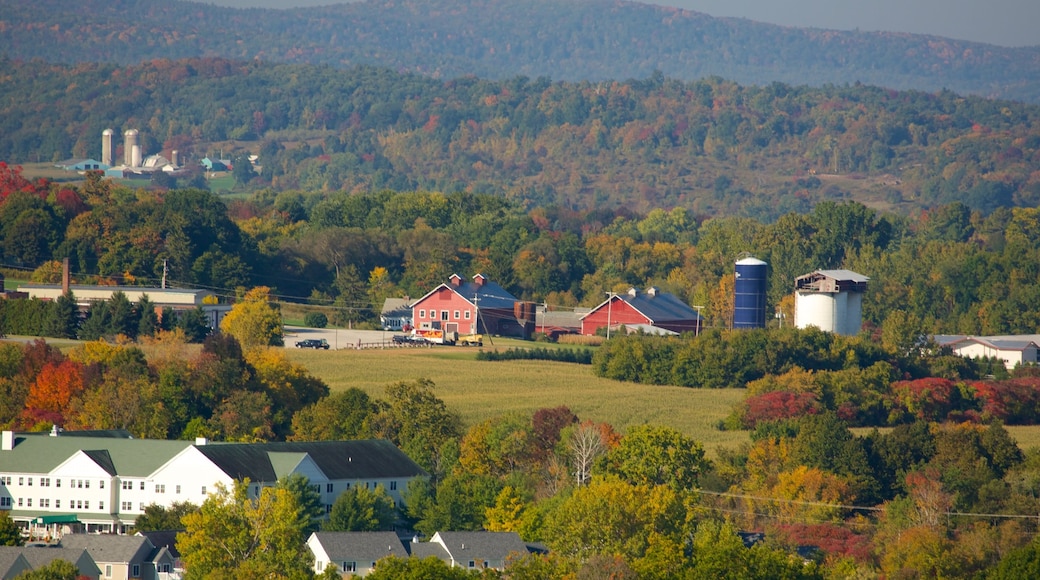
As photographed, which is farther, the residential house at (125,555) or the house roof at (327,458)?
the house roof at (327,458)

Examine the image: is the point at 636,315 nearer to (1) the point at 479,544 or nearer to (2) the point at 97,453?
(2) the point at 97,453

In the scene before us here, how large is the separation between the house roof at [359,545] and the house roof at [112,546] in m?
4.42

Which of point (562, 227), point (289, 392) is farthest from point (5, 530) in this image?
point (562, 227)

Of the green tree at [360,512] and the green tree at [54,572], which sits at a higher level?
the green tree at [360,512]

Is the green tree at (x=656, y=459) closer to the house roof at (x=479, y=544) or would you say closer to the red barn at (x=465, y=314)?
the house roof at (x=479, y=544)

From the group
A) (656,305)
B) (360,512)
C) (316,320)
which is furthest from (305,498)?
(656,305)

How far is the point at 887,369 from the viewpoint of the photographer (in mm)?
88625

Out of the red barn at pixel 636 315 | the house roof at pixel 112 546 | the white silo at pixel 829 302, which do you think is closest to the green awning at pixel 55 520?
the house roof at pixel 112 546

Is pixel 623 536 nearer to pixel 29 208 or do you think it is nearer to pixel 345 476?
pixel 345 476

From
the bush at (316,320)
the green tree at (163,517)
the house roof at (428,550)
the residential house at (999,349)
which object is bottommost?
the house roof at (428,550)

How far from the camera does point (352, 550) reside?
51.8 m

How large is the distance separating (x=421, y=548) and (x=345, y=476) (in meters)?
7.74

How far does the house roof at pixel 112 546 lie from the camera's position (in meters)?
50.8

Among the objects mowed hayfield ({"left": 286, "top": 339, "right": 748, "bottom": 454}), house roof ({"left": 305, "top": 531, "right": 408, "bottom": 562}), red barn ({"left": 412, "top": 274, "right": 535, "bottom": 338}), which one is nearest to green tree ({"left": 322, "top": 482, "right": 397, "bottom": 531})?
house roof ({"left": 305, "top": 531, "right": 408, "bottom": 562})
